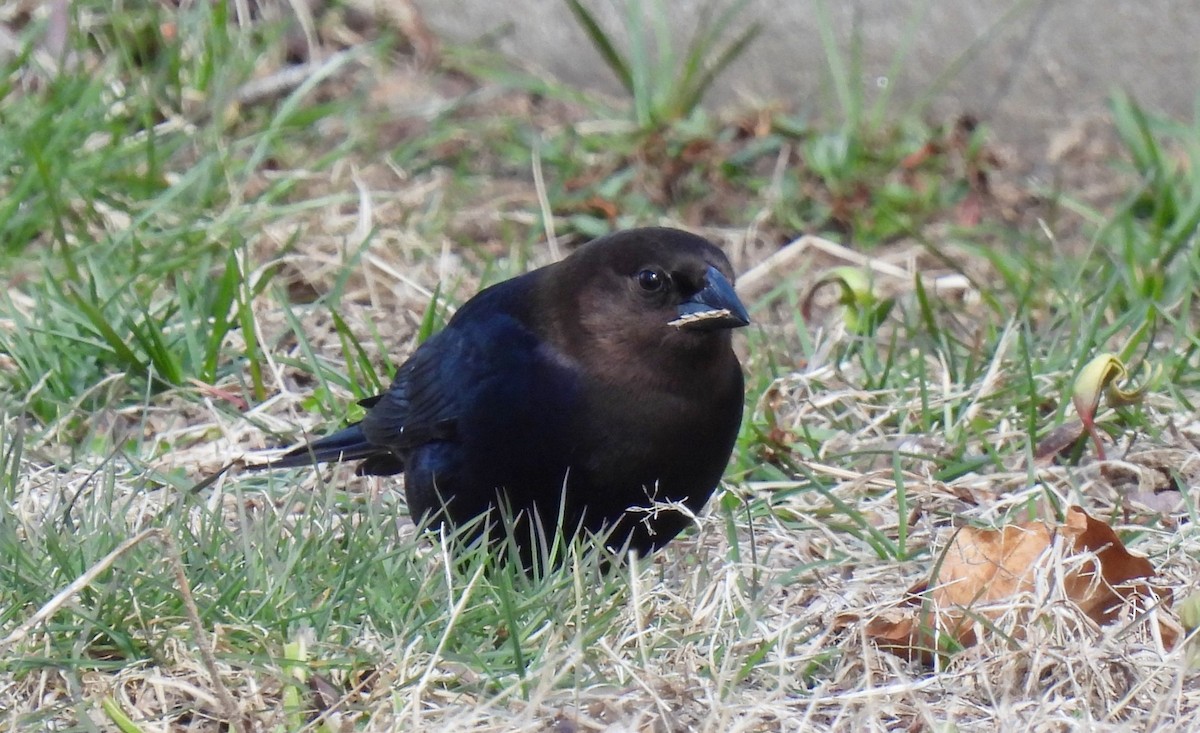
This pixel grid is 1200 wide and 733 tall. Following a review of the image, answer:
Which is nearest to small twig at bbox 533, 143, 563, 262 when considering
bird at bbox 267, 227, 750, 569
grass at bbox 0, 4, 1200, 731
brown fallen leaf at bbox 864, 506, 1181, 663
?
grass at bbox 0, 4, 1200, 731

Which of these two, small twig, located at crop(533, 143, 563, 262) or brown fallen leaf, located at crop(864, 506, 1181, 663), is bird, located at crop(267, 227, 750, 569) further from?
small twig, located at crop(533, 143, 563, 262)

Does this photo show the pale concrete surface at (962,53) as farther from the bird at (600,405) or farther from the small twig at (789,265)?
the bird at (600,405)

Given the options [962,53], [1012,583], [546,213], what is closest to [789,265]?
[546,213]

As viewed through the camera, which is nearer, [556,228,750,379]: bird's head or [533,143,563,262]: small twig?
[556,228,750,379]: bird's head

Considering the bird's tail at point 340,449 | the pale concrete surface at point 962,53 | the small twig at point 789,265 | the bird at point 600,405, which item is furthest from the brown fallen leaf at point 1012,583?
the pale concrete surface at point 962,53

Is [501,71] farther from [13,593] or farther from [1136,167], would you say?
[13,593]

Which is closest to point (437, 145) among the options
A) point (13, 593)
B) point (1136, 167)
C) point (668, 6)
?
point (668, 6)
